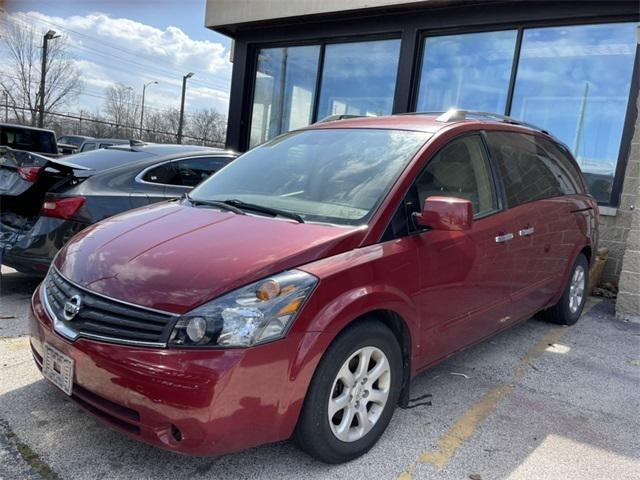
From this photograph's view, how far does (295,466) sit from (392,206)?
137 cm

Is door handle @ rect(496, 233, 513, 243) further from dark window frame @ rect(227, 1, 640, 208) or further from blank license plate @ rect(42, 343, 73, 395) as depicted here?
dark window frame @ rect(227, 1, 640, 208)

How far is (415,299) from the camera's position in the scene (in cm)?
273

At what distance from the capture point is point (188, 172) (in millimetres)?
5398

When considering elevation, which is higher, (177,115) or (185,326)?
(177,115)

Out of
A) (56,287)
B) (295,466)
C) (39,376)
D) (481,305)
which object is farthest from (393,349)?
(39,376)

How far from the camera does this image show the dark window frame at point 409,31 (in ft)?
22.4

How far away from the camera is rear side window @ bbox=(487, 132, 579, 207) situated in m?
3.62

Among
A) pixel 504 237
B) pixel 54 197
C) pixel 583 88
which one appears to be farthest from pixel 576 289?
pixel 54 197

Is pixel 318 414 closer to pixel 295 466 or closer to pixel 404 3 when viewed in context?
pixel 295 466

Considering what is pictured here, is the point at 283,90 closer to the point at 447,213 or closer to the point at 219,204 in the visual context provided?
the point at 219,204

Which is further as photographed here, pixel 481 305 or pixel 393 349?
pixel 481 305

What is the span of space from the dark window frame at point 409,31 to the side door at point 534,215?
10.3ft

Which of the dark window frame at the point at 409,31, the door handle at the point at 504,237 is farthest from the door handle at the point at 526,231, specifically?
the dark window frame at the point at 409,31

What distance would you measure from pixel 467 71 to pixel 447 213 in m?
6.59
